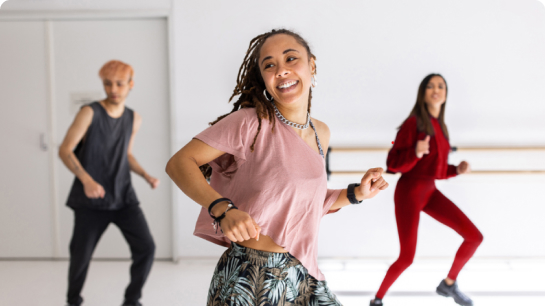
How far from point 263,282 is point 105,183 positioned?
1.79 meters

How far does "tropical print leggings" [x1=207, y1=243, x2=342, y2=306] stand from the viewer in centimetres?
99

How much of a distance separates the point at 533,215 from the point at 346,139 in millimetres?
1774

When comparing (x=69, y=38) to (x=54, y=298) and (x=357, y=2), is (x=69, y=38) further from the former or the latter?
(x=357, y=2)

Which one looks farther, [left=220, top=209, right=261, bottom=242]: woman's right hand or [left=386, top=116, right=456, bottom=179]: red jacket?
[left=386, top=116, right=456, bottom=179]: red jacket

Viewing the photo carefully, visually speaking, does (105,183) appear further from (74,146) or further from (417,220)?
(417,220)

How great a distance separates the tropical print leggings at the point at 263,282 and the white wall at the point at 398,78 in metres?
2.46

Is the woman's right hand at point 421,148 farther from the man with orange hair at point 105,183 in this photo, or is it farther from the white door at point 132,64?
the white door at point 132,64

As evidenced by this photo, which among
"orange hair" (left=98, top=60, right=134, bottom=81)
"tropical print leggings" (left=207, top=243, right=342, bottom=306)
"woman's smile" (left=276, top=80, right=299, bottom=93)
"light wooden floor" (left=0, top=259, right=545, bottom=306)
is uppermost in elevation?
"orange hair" (left=98, top=60, right=134, bottom=81)

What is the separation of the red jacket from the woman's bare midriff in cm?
168

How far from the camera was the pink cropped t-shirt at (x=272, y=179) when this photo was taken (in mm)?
1001

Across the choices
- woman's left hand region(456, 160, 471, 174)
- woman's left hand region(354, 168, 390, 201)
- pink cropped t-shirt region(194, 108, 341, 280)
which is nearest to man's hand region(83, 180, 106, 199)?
pink cropped t-shirt region(194, 108, 341, 280)

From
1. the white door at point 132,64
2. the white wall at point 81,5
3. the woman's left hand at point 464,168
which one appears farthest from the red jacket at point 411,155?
the white wall at point 81,5

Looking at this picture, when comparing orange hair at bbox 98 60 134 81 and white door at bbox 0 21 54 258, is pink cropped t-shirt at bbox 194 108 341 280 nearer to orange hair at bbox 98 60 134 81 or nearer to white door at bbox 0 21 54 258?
orange hair at bbox 98 60 134 81


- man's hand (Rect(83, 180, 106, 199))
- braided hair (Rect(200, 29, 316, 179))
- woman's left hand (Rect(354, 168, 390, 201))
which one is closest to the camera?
braided hair (Rect(200, 29, 316, 179))
